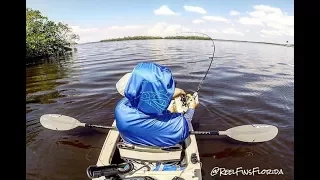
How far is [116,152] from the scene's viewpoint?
286 centimetres

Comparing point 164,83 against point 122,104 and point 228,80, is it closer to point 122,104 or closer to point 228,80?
point 122,104

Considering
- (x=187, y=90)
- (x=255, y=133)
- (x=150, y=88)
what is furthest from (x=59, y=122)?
(x=187, y=90)

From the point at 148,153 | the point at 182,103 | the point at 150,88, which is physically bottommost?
the point at 148,153

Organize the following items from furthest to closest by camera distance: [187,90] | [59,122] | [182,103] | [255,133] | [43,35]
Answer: [43,35] < [187,90] < [59,122] < [182,103] < [255,133]

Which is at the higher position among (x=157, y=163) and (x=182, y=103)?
(x=182, y=103)

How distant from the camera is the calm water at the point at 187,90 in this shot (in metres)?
3.10

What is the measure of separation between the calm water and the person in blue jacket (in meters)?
0.73

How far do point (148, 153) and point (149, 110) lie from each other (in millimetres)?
384

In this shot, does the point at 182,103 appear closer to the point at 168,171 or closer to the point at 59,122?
the point at 168,171

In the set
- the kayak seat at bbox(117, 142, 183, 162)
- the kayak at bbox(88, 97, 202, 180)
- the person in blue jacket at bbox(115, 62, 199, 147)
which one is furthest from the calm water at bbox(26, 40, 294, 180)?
the person in blue jacket at bbox(115, 62, 199, 147)

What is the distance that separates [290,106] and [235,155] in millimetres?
1607

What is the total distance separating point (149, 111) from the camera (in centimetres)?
226

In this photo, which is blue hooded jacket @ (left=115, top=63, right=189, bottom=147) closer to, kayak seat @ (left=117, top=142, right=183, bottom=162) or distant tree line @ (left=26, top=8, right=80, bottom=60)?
kayak seat @ (left=117, top=142, right=183, bottom=162)

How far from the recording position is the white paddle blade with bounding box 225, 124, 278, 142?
3.04 meters
